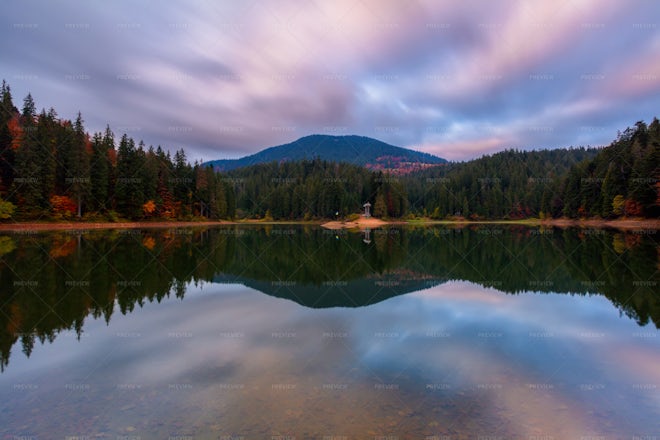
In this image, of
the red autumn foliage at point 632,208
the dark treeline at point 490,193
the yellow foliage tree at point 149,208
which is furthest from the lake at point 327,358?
the dark treeline at point 490,193

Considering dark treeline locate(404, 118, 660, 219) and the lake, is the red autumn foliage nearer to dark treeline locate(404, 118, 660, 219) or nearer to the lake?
dark treeline locate(404, 118, 660, 219)

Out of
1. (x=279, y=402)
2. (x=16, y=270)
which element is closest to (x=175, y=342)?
(x=279, y=402)

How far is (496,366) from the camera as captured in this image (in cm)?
788

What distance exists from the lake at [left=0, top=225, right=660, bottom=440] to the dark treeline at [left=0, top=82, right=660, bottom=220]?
45.4 meters

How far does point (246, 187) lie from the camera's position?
458ft

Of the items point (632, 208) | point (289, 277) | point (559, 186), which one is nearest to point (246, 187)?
point (559, 186)

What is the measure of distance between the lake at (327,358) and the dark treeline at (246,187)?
45.4 metres

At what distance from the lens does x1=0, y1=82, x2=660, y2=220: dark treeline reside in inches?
2089

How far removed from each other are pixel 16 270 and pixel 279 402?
19.4 metres

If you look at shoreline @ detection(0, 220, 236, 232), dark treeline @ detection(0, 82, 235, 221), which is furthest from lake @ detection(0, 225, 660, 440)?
dark treeline @ detection(0, 82, 235, 221)

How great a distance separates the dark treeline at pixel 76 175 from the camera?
51000 mm

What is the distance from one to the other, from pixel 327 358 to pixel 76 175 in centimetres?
6446

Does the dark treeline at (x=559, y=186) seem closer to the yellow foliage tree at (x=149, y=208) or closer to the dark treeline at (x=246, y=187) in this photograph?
the dark treeline at (x=246, y=187)

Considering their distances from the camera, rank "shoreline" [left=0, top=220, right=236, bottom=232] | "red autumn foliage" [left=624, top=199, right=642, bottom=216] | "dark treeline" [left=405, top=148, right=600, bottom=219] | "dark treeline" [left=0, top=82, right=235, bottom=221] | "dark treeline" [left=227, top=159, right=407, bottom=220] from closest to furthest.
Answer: "shoreline" [left=0, top=220, right=236, bottom=232], "dark treeline" [left=0, top=82, right=235, bottom=221], "red autumn foliage" [left=624, top=199, right=642, bottom=216], "dark treeline" [left=227, top=159, right=407, bottom=220], "dark treeline" [left=405, top=148, right=600, bottom=219]
